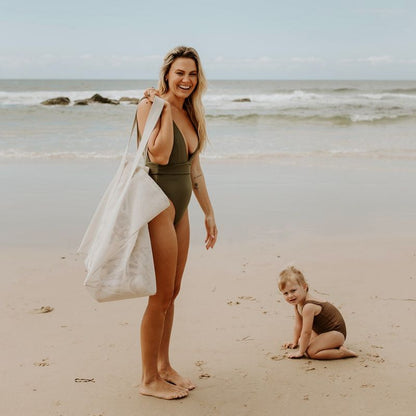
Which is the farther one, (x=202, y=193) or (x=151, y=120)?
(x=202, y=193)

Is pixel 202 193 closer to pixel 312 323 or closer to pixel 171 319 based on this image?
pixel 171 319

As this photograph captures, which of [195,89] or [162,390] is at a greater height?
[195,89]

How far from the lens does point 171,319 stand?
135 inches

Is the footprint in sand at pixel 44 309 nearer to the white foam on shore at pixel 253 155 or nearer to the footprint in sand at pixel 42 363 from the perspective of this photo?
the footprint in sand at pixel 42 363

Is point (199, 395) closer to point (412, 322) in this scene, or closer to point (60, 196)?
point (412, 322)

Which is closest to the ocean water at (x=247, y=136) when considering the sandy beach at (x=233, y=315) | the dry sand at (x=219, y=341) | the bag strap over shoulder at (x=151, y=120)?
the sandy beach at (x=233, y=315)

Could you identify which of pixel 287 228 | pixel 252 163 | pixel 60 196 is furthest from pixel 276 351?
pixel 252 163

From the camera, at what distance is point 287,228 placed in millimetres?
6852

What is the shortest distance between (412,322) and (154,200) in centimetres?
235

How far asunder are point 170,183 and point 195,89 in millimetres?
583

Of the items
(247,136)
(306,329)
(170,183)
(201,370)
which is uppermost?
(170,183)

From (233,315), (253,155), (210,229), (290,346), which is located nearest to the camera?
(210,229)
